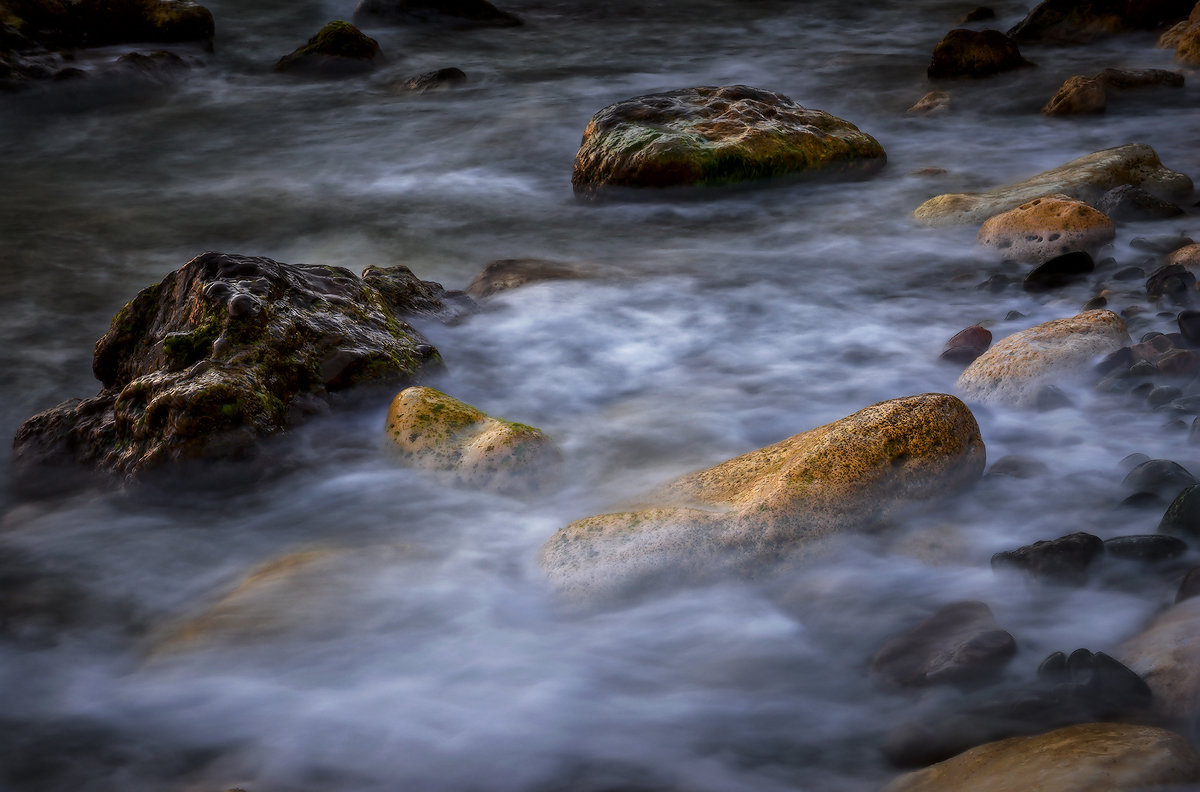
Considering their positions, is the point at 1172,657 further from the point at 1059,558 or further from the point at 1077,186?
the point at 1077,186

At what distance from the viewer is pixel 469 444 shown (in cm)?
398

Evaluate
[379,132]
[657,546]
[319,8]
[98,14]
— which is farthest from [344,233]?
[319,8]

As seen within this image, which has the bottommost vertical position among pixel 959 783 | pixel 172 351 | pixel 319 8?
pixel 959 783

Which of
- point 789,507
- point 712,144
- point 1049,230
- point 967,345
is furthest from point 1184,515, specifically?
point 712,144

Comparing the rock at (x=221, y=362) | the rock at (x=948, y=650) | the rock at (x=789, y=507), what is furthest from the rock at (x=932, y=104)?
the rock at (x=948, y=650)

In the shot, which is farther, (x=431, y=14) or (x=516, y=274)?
(x=431, y=14)

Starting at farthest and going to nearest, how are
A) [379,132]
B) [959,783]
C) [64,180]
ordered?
[379,132], [64,180], [959,783]

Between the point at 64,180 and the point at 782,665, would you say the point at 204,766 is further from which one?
the point at 64,180

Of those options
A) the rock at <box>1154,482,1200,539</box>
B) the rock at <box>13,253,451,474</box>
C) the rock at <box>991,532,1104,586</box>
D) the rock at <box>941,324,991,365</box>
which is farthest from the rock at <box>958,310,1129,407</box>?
the rock at <box>13,253,451,474</box>

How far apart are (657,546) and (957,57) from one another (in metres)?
8.33

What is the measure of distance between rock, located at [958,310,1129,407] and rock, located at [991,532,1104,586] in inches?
43.3

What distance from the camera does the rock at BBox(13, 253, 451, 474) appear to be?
3.92 meters

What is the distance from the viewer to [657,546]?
3.24 m

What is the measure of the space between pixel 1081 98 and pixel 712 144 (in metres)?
3.43
